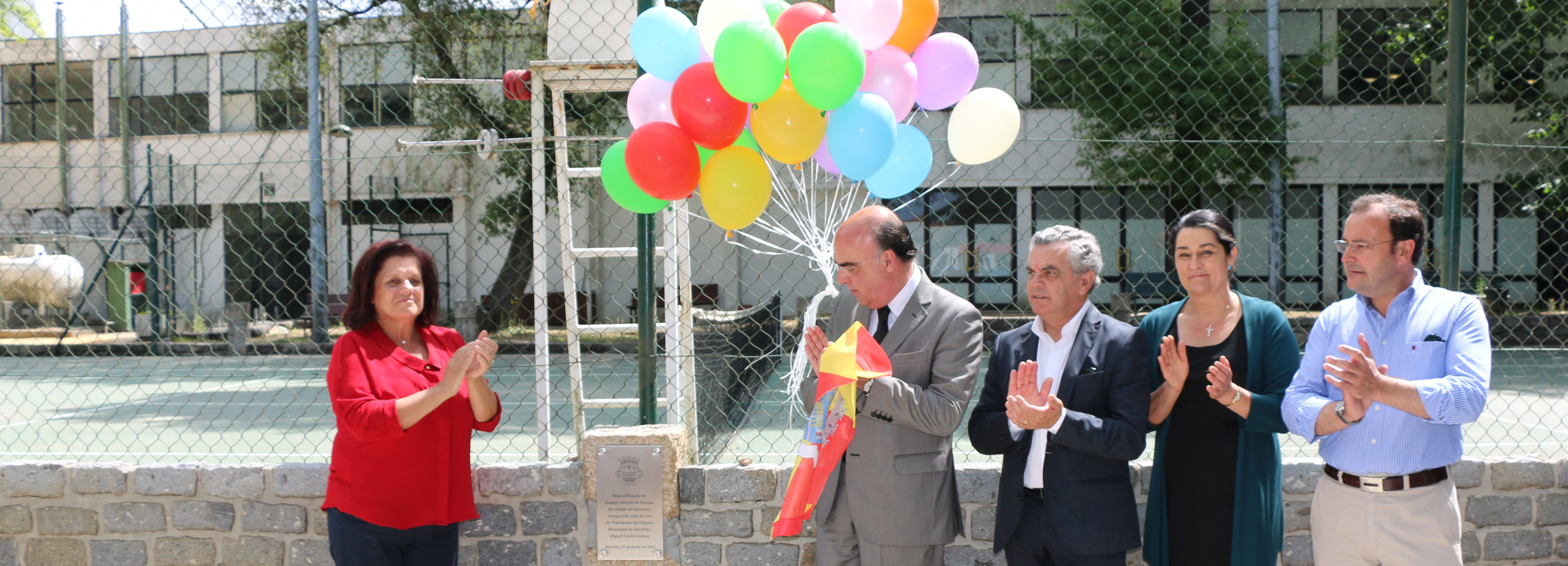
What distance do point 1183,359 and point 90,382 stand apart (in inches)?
596

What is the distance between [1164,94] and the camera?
13.8 m

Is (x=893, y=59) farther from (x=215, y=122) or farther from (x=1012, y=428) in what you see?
(x=215, y=122)

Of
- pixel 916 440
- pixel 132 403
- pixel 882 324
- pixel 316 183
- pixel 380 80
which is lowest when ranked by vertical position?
pixel 132 403

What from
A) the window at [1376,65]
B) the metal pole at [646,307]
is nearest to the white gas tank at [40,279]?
the metal pole at [646,307]

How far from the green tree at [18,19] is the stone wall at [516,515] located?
15.0ft

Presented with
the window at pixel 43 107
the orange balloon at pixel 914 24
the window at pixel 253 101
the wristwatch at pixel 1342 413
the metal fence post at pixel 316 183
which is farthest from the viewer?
the window at pixel 43 107

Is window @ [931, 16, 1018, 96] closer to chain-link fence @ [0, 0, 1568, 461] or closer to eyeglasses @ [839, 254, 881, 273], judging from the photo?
chain-link fence @ [0, 0, 1568, 461]

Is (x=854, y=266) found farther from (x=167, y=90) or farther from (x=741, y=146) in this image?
(x=167, y=90)

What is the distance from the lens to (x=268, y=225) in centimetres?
2083

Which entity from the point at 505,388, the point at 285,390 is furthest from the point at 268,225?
the point at 505,388

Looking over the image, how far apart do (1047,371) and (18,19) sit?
28.8 ft

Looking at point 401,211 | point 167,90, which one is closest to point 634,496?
point 401,211

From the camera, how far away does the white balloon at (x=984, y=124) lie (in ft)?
9.99

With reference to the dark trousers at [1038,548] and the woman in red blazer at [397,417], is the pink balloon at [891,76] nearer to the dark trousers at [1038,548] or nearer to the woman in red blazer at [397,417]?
the dark trousers at [1038,548]
